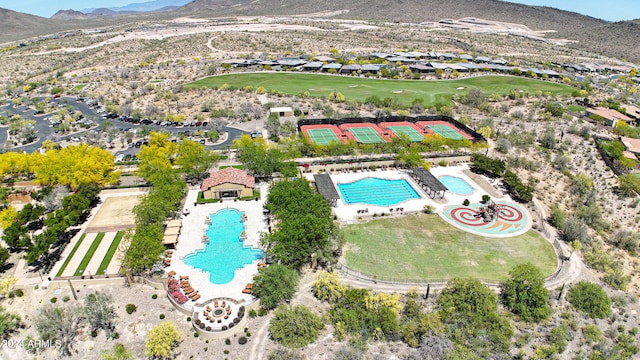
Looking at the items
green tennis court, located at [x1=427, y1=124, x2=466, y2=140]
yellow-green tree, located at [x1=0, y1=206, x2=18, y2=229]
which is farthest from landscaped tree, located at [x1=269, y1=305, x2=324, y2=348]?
green tennis court, located at [x1=427, y1=124, x2=466, y2=140]

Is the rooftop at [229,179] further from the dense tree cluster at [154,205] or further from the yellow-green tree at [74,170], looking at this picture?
the yellow-green tree at [74,170]

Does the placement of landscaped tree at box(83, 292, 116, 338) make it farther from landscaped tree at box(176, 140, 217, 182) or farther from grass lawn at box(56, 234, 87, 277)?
landscaped tree at box(176, 140, 217, 182)

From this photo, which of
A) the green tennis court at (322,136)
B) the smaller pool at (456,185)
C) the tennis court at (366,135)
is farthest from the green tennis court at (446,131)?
the green tennis court at (322,136)

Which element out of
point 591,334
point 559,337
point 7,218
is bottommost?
point 591,334

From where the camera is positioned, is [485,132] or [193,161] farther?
[485,132]

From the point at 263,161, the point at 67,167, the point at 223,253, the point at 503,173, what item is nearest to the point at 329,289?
the point at 223,253

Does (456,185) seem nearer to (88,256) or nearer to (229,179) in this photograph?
(229,179)

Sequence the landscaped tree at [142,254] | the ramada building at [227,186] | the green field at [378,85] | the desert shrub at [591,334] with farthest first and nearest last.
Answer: the green field at [378,85], the ramada building at [227,186], the landscaped tree at [142,254], the desert shrub at [591,334]
